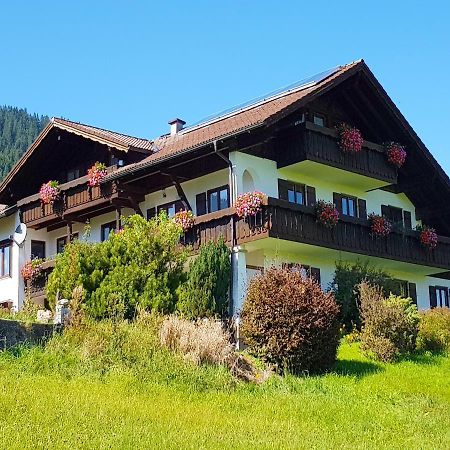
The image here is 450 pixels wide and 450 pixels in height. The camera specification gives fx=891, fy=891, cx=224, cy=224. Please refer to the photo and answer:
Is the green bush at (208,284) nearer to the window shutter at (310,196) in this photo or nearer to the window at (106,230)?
the window shutter at (310,196)

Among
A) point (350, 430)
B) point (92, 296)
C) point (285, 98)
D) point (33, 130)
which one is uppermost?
point (33, 130)

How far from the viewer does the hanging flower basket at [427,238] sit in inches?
1194

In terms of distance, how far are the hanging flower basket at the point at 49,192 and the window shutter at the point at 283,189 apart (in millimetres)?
8215

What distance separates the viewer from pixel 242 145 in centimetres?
2605

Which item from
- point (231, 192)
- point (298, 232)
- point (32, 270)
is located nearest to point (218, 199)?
point (231, 192)

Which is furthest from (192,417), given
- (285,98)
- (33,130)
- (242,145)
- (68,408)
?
(33,130)

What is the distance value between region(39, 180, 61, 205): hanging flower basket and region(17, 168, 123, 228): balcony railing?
7.6 inches

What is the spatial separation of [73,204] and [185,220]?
633 centimetres

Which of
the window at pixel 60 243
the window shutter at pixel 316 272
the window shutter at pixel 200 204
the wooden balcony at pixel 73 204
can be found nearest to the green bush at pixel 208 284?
the window shutter at pixel 200 204

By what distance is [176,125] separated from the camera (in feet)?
109

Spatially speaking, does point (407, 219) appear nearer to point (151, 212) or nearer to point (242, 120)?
point (242, 120)

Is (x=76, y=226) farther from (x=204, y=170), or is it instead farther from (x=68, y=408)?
(x=68, y=408)

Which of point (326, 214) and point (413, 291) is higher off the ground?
point (326, 214)

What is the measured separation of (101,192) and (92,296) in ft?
22.2
